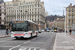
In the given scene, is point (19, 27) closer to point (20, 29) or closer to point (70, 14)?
point (20, 29)

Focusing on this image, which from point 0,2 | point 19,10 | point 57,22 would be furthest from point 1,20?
point 57,22

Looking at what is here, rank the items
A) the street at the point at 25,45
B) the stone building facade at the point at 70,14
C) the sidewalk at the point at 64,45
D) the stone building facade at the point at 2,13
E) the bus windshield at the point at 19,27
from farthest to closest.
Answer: the stone building facade at the point at 2,13 < the stone building facade at the point at 70,14 < the bus windshield at the point at 19,27 < the street at the point at 25,45 < the sidewalk at the point at 64,45

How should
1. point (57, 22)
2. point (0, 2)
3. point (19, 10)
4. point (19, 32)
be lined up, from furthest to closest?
point (57, 22) < point (0, 2) < point (19, 10) < point (19, 32)

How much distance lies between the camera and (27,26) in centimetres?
1984

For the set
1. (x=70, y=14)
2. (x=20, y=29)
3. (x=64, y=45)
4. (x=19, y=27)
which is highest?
(x=70, y=14)

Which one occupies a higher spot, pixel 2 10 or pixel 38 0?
pixel 38 0

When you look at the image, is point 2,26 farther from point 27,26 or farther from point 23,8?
point 27,26

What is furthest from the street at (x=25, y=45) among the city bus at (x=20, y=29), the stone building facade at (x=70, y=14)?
the stone building facade at (x=70, y=14)

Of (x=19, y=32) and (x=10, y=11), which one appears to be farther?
(x=10, y=11)

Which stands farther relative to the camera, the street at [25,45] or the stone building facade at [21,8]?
the stone building facade at [21,8]

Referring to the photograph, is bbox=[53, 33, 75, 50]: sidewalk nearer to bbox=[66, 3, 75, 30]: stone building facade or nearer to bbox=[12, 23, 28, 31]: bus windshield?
bbox=[12, 23, 28, 31]: bus windshield

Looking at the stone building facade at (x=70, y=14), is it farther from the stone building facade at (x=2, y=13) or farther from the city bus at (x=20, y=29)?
the city bus at (x=20, y=29)

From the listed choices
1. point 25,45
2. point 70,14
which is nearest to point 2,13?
point 70,14

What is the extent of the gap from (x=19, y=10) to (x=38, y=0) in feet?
46.1
